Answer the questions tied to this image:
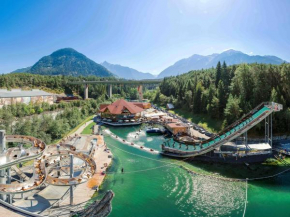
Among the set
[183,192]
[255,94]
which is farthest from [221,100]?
[183,192]

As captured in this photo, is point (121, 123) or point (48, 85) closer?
point (121, 123)

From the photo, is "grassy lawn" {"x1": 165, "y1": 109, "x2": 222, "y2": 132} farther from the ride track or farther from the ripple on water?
the ride track

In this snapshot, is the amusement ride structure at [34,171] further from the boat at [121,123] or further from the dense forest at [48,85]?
the dense forest at [48,85]

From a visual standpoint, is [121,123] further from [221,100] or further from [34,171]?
[34,171]

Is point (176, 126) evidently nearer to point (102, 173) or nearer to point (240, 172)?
point (240, 172)

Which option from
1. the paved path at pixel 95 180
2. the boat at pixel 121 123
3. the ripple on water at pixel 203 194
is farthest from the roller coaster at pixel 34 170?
the boat at pixel 121 123

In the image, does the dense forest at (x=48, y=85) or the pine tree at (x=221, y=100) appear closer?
the pine tree at (x=221, y=100)
